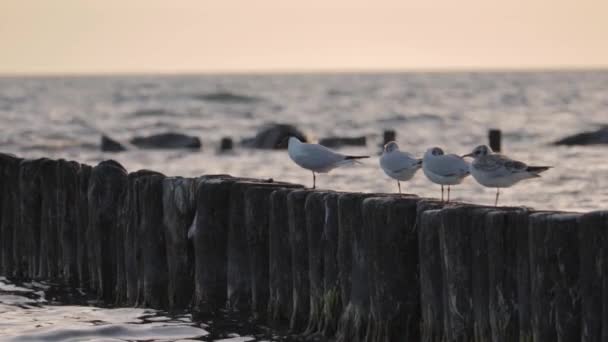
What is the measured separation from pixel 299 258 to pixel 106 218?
2858 mm

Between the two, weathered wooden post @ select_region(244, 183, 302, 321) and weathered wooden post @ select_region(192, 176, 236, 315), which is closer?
weathered wooden post @ select_region(244, 183, 302, 321)

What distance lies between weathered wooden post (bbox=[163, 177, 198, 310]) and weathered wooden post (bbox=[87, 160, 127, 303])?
2.93 feet

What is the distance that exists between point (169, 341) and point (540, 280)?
3.66m

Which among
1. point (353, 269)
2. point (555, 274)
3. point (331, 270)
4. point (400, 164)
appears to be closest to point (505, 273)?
point (555, 274)

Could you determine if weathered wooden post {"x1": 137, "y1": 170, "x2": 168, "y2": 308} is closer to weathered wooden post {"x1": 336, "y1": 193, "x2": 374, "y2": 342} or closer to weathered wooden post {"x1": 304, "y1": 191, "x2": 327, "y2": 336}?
weathered wooden post {"x1": 304, "y1": 191, "x2": 327, "y2": 336}

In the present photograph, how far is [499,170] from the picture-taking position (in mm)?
11516

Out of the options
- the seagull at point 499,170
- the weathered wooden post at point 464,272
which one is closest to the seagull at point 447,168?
the seagull at point 499,170

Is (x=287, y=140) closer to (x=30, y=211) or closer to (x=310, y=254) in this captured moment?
(x=30, y=211)

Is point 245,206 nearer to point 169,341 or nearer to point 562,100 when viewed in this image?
Result: point 169,341

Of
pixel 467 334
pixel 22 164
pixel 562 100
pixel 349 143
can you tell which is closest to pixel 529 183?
pixel 22 164

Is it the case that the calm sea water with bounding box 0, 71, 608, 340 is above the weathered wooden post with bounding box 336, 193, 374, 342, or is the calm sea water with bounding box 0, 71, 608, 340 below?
above

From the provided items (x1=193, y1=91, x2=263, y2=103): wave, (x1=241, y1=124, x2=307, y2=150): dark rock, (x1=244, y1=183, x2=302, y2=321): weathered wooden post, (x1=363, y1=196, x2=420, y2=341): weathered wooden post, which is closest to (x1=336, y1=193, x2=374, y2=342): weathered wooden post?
(x1=363, y1=196, x2=420, y2=341): weathered wooden post

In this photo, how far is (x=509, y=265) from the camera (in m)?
9.10

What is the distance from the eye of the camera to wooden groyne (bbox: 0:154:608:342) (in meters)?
8.77
